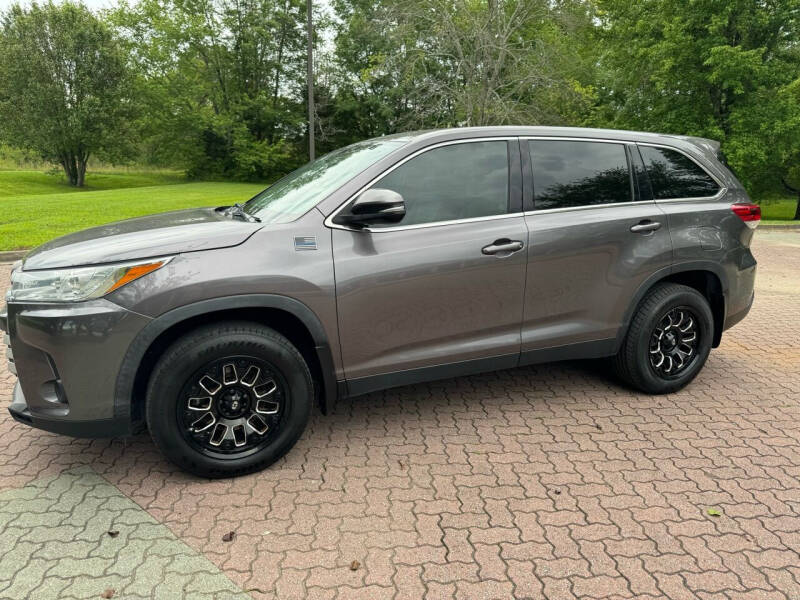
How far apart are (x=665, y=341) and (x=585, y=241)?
108 centimetres

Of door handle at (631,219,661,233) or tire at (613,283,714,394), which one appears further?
tire at (613,283,714,394)

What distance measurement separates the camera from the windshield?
10.7 ft

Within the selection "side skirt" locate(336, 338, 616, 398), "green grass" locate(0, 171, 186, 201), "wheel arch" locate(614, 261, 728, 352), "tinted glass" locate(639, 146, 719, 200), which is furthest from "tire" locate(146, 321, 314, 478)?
"green grass" locate(0, 171, 186, 201)

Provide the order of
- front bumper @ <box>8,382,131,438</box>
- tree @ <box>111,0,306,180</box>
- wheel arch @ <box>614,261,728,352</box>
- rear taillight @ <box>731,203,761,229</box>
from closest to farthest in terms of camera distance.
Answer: front bumper @ <box>8,382,131,438</box>, wheel arch @ <box>614,261,728,352</box>, rear taillight @ <box>731,203,761,229</box>, tree @ <box>111,0,306,180</box>

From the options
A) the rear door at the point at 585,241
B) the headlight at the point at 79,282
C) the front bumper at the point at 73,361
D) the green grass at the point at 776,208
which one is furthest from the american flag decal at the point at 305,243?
the green grass at the point at 776,208

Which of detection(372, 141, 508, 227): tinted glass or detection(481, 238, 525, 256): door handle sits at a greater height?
detection(372, 141, 508, 227): tinted glass

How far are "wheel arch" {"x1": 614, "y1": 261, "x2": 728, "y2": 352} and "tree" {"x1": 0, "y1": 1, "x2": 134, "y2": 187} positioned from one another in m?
40.3

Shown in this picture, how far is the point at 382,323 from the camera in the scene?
10.4 feet

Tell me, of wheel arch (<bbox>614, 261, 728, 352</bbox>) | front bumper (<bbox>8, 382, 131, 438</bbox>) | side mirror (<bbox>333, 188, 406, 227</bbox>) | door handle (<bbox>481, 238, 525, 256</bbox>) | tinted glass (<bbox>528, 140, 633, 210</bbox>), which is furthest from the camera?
wheel arch (<bbox>614, 261, 728, 352</bbox>)

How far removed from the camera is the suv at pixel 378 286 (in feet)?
9.01

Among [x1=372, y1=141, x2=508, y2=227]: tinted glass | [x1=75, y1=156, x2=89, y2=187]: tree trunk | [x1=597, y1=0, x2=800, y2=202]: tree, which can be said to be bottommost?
[x1=372, y1=141, x2=508, y2=227]: tinted glass

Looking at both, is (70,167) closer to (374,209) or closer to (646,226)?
(374,209)

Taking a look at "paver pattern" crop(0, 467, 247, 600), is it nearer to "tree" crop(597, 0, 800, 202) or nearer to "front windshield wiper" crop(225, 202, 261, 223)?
"front windshield wiper" crop(225, 202, 261, 223)

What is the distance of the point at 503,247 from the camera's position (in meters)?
3.38
